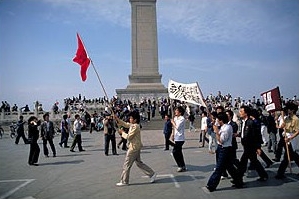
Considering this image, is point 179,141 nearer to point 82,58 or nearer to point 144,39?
point 82,58

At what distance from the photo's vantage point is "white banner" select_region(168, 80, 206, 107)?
Answer: 843 centimetres

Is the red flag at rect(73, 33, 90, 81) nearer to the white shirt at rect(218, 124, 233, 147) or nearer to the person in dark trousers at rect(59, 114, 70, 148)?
the white shirt at rect(218, 124, 233, 147)

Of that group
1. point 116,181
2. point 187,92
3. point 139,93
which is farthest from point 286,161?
point 139,93

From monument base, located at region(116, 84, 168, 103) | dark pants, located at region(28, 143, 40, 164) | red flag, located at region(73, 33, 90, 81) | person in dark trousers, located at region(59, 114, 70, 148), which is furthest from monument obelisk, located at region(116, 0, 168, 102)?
red flag, located at region(73, 33, 90, 81)

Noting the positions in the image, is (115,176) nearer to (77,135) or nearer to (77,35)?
(77,35)

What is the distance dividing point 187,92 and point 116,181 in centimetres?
323

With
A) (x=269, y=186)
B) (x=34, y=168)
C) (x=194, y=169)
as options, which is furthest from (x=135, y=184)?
(x=34, y=168)

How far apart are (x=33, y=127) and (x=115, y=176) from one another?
13.3ft

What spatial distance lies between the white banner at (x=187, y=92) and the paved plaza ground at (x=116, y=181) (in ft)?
6.34

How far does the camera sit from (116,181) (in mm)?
Result: 7316

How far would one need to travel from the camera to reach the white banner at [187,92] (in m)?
8.43

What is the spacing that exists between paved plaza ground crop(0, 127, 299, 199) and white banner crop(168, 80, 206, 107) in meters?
1.93

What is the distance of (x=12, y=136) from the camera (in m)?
21.3

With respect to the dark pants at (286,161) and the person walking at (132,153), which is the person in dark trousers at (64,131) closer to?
the person walking at (132,153)
